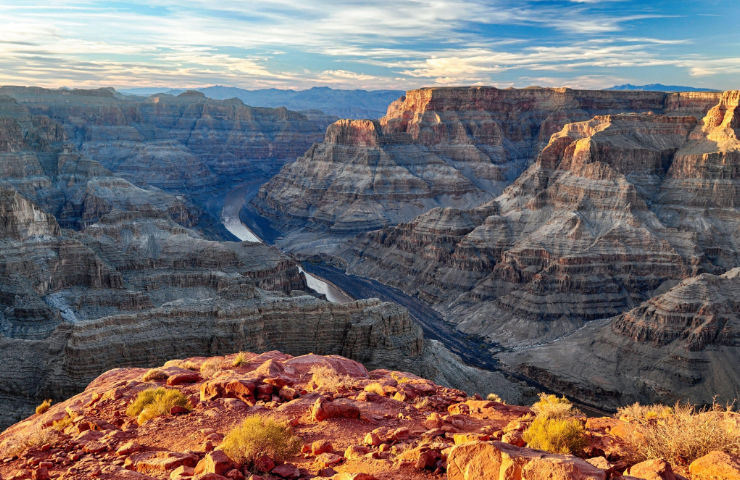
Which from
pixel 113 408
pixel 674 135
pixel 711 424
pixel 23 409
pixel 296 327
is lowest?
pixel 23 409

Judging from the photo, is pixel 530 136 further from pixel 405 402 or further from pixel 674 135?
pixel 405 402

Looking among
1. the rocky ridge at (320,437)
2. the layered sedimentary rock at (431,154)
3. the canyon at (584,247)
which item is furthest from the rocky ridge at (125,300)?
the layered sedimentary rock at (431,154)

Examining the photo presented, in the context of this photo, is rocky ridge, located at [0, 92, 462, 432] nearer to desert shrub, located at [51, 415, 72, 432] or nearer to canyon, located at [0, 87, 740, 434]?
canyon, located at [0, 87, 740, 434]

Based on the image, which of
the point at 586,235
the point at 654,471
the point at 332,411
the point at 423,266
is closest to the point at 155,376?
the point at 332,411

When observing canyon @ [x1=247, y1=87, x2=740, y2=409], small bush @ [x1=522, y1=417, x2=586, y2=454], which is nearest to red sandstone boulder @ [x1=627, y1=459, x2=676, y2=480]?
small bush @ [x1=522, y1=417, x2=586, y2=454]

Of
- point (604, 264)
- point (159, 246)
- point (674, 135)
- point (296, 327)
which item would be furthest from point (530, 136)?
point (296, 327)

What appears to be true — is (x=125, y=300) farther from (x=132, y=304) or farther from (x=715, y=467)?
(x=715, y=467)
